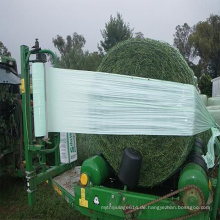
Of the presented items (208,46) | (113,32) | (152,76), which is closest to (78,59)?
(113,32)

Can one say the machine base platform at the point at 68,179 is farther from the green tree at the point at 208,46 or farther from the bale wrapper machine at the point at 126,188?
the green tree at the point at 208,46

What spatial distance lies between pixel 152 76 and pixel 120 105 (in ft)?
1.27

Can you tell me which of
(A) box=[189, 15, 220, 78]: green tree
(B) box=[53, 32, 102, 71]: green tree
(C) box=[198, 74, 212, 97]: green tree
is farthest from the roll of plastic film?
(A) box=[189, 15, 220, 78]: green tree

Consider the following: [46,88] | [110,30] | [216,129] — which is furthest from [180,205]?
[110,30]

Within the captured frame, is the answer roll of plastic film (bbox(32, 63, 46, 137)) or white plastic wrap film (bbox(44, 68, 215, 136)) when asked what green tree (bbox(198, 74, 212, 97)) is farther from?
roll of plastic film (bbox(32, 63, 46, 137))

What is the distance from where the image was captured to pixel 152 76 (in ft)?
7.52

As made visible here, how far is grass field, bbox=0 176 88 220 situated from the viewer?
11.9ft

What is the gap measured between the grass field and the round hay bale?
1.67 metres

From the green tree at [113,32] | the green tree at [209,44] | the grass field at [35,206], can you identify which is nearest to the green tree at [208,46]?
the green tree at [209,44]

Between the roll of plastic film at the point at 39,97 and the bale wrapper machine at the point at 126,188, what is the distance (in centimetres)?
12

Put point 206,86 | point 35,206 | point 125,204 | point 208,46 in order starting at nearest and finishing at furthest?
1. point 125,204
2. point 35,206
3. point 206,86
4. point 208,46

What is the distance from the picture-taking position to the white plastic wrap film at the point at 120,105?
2.18m

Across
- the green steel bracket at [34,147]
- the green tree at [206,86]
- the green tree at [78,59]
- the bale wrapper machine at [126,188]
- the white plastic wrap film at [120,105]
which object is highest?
the green tree at [78,59]

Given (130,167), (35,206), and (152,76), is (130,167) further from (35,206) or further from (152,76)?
(35,206)
